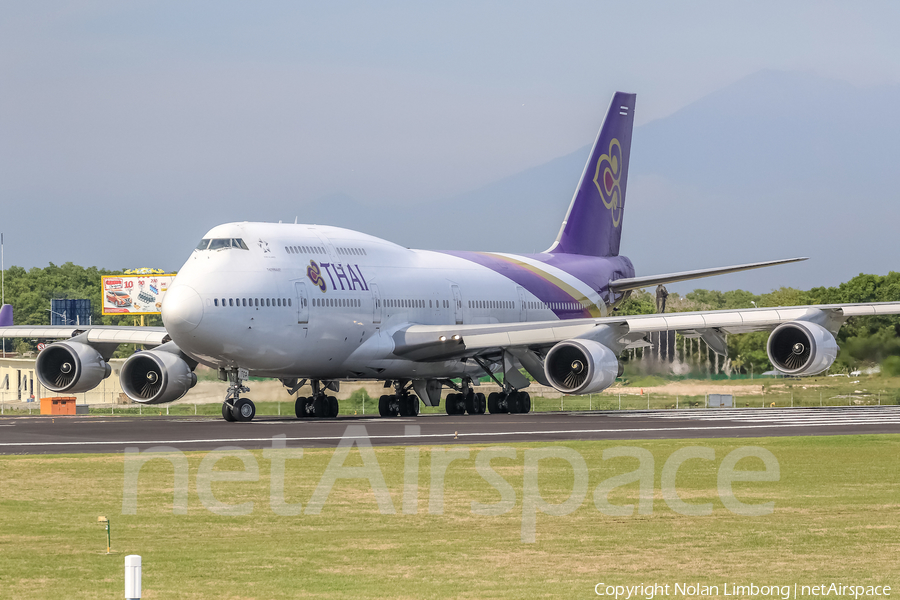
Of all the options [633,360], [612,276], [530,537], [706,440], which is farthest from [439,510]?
[612,276]

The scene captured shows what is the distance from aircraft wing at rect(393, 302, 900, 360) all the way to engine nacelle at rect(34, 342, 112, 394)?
8590 mm

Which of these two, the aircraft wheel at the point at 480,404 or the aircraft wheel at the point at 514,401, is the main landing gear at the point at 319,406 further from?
the aircraft wheel at the point at 514,401

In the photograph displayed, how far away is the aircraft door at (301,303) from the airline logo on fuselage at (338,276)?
0.49m

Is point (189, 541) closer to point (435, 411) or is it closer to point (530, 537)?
point (530, 537)

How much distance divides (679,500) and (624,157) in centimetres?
3633

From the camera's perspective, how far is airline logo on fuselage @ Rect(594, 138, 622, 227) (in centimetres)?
4819

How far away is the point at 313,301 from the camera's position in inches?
1296

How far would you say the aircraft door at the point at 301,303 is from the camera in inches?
1277

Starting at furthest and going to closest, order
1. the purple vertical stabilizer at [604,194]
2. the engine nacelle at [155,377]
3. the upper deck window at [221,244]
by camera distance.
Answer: the purple vertical stabilizer at [604,194], the engine nacelle at [155,377], the upper deck window at [221,244]

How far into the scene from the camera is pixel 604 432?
25.4 metres

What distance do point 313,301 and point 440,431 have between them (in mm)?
7775

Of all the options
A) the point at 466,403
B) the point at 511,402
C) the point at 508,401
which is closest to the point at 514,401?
the point at 511,402

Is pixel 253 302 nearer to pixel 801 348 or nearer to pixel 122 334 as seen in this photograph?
pixel 122 334

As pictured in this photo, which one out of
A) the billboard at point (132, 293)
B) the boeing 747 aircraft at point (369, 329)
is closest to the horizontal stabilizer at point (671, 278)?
the boeing 747 aircraft at point (369, 329)
